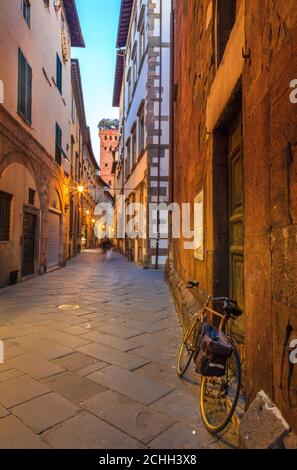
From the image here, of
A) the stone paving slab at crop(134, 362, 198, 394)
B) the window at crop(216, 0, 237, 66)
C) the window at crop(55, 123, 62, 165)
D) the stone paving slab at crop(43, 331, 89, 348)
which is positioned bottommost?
the stone paving slab at crop(134, 362, 198, 394)

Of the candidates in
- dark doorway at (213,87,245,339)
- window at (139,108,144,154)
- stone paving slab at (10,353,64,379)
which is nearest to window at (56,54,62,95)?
window at (139,108,144,154)

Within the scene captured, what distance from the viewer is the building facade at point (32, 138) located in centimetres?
853

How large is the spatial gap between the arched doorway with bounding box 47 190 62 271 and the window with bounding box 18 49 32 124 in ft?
12.6

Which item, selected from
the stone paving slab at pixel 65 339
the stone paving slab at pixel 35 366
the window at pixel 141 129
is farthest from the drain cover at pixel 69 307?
the window at pixel 141 129

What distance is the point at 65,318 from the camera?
18.6 feet

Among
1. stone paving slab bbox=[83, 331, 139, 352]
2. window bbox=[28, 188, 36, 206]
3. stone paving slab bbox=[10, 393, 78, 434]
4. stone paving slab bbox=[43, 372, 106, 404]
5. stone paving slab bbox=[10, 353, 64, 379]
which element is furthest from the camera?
window bbox=[28, 188, 36, 206]

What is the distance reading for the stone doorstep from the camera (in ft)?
5.96

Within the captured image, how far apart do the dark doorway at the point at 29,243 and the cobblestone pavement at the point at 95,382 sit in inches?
164

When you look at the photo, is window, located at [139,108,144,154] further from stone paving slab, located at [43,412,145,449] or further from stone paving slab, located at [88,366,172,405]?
stone paving slab, located at [43,412,145,449]

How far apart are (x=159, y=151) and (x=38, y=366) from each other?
11.9 metres

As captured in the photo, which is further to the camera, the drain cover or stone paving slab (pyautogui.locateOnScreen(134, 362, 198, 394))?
the drain cover

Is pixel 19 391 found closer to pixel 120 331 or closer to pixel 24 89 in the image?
pixel 120 331

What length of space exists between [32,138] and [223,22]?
26.6 ft
